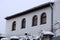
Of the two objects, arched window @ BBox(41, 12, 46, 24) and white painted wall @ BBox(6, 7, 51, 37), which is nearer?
white painted wall @ BBox(6, 7, 51, 37)

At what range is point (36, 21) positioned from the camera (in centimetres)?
2453

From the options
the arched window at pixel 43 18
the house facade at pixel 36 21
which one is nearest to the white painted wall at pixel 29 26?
the house facade at pixel 36 21

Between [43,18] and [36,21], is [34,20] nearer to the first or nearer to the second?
[36,21]

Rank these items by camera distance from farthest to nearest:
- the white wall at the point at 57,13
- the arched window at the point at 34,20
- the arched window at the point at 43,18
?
the arched window at the point at 34,20 → the arched window at the point at 43,18 → the white wall at the point at 57,13

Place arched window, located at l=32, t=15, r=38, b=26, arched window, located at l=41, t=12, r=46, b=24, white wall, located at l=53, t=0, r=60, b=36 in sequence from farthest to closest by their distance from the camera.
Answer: arched window, located at l=32, t=15, r=38, b=26, arched window, located at l=41, t=12, r=46, b=24, white wall, located at l=53, t=0, r=60, b=36

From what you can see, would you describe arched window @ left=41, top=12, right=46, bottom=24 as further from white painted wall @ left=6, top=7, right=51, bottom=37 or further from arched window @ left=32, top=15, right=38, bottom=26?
arched window @ left=32, top=15, right=38, bottom=26

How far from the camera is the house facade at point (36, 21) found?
70.4 ft

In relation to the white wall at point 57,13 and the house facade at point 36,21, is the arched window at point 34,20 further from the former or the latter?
the white wall at point 57,13

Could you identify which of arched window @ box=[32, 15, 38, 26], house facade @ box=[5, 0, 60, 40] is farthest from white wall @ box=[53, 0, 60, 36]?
arched window @ box=[32, 15, 38, 26]

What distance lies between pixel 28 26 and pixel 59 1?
6.80 m

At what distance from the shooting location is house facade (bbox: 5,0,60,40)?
21.5 m

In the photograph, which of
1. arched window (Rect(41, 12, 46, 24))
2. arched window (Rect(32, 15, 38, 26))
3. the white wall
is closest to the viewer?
the white wall

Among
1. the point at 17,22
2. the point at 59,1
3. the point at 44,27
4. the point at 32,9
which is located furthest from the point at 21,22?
the point at 59,1

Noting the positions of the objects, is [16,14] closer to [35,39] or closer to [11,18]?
[11,18]
